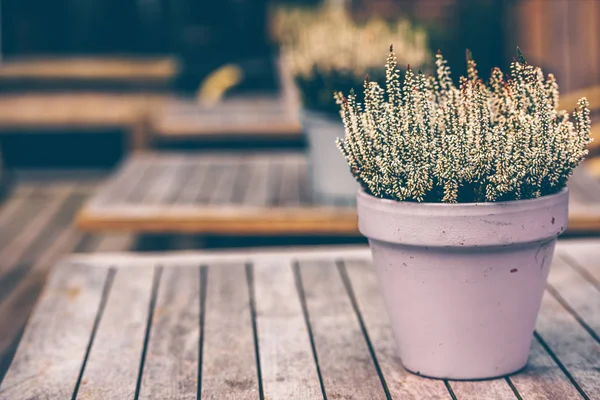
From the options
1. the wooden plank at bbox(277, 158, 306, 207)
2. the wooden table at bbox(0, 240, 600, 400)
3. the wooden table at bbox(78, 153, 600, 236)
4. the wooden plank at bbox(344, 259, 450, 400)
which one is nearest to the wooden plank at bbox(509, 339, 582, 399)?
the wooden table at bbox(0, 240, 600, 400)

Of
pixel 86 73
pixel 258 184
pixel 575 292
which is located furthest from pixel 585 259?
pixel 86 73

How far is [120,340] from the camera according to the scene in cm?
244

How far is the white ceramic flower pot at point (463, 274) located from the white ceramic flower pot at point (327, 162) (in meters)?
1.56

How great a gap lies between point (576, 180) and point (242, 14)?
14.0 ft

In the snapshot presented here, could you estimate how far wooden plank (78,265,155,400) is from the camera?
2.15 meters

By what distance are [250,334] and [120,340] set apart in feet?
1.11

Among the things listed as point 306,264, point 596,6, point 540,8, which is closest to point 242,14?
point 540,8

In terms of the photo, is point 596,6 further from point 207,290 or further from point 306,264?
point 207,290

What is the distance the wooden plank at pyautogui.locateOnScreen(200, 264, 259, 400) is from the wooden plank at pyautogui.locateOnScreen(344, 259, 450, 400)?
311 mm

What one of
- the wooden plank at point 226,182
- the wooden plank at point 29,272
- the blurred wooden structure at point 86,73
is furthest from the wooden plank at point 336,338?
the blurred wooden structure at point 86,73

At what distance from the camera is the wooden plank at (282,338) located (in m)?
2.12

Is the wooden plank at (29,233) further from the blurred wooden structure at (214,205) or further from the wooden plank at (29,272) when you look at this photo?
the blurred wooden structure at (214,205)

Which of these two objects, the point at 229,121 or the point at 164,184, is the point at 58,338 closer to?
the point at 164,184

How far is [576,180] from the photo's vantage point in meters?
4.07
